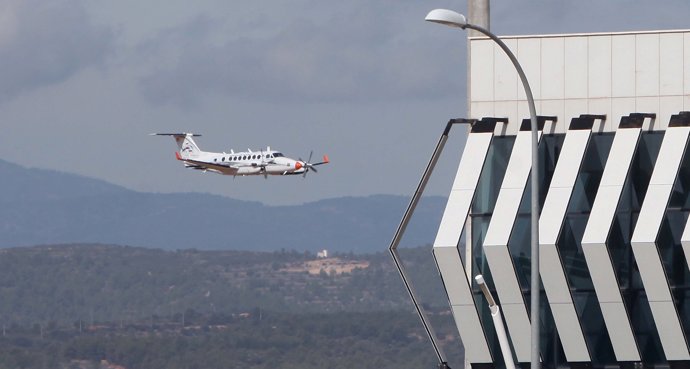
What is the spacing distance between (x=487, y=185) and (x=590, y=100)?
3.59 meters

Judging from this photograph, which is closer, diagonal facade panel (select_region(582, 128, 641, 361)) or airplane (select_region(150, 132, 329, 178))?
diagonal facade panel (select_region(582, 128, 641, 361))

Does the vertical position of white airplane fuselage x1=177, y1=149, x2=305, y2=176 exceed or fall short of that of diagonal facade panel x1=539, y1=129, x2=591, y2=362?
it exceeds it

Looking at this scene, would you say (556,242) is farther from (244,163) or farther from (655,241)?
(244,163)

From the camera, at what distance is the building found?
50.4 m

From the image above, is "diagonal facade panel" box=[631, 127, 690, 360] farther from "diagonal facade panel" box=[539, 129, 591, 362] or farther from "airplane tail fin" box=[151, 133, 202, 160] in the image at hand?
"airplane tail fin" box=[151, 133, 202, 160]

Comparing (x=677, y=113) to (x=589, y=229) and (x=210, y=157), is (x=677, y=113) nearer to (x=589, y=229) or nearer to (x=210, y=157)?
(x=589, y=229)

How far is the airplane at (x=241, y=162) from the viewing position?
279 ft

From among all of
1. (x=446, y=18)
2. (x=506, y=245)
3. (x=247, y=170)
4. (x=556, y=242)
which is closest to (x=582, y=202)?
(x=556, y=242)

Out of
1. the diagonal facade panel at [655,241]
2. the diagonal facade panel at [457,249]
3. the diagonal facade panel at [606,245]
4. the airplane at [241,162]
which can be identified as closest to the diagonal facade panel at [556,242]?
the diagonal facade panel at [606,245]

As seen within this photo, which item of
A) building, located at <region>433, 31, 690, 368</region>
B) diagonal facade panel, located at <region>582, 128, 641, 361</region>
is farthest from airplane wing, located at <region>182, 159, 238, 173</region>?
diagonal facade panel, located at <region>582, 128, 641, 361</region>

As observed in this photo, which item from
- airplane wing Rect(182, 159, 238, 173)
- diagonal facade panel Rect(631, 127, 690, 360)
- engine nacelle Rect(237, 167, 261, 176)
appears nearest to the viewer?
diagonal facade panel Rect(631, 127, 690, 360)

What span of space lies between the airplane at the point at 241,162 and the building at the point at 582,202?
1210 inches

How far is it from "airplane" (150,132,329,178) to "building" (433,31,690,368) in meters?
30.7

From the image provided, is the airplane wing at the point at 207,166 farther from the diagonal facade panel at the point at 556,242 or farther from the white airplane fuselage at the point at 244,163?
the diagonal facade panel at the point at 556,242
